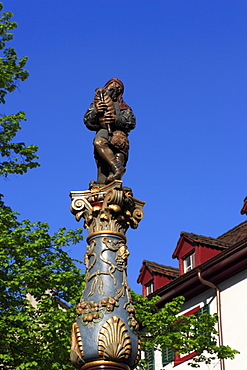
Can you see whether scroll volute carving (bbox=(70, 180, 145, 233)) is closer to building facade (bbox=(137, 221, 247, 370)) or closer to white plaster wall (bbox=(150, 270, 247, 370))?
building facade (bbox=(137, 221, 247, 370))

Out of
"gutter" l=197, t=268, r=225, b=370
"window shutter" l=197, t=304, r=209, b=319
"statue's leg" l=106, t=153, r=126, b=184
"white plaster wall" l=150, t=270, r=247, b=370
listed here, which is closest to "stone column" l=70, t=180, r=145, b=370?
"statue's leg" l=106, t=153, r=126, b=184

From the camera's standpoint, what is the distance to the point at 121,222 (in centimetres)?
614

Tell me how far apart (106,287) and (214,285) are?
17200 mm

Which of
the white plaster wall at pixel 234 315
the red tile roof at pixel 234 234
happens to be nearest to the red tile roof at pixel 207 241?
the red tile roof at pixel 234 234

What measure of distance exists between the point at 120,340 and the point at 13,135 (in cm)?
1219

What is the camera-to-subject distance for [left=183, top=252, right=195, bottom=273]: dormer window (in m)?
25.5

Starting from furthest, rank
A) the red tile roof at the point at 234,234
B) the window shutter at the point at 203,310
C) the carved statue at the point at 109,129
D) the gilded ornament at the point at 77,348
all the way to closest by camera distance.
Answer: the red tile roof at the point at 234,234 < the window shutter at the point at 203,310 < the carved statue at the point at 109,129 < the gilded ornament at the point at 77,348

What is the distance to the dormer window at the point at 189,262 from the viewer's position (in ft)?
83.7

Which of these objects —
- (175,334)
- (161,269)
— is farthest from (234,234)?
(175,334)

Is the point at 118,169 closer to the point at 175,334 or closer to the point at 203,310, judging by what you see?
the point at 175,334

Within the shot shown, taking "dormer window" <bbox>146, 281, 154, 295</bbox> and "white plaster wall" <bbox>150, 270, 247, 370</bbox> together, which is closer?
"white plaster wall" <bbox>150, 270, 247, 370</bbox>

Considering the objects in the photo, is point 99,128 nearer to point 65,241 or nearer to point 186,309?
point 65,241

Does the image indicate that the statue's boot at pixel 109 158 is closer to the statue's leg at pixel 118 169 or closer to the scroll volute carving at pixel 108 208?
the statue's leg at pixel 118 169

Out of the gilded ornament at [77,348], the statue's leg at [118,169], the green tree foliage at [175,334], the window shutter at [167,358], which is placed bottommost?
the gilded ornament at [77,348]
